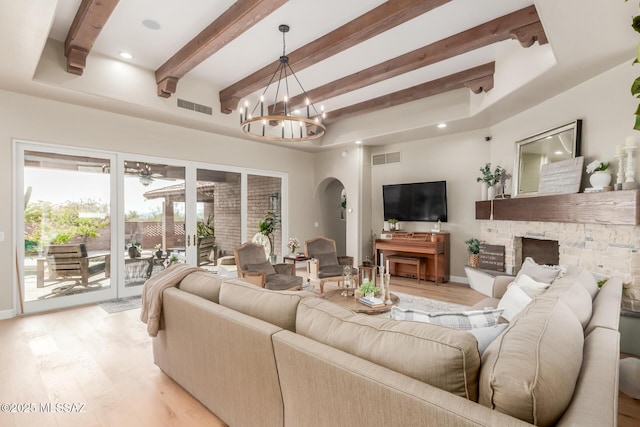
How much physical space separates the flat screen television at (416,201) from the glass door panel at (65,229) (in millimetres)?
5131

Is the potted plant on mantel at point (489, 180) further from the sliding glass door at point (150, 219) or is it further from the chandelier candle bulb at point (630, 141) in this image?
the sliding glass door at point (150, 219)

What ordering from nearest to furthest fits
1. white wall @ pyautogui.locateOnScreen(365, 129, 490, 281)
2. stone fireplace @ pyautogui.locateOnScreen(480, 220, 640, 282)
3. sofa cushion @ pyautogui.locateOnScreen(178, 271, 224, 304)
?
sofa cushion @ pyautogui.locateOnScreen(178, 271, 224, 304) → stone fireplace @ pyautogui.locateOnScreen(480, 220, 640, 282) → white wall @ pyautogui.locateOnScreen(365, 129, 490, 281)

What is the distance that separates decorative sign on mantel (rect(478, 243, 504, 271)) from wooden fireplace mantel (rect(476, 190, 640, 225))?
1.69ft

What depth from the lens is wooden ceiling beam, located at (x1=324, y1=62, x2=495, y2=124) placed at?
14.9 feet

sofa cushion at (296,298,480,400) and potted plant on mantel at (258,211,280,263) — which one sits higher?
potted plant on mantel at (258,211,280,263)

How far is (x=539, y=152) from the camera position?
442 centimetres

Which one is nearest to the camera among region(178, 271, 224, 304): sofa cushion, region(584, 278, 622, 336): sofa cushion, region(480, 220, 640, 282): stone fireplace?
region(584, 278, 622, 336): sofa cushion

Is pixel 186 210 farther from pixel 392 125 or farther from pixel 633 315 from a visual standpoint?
pixel 633 315

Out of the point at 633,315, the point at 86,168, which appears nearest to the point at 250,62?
the point at 86,168

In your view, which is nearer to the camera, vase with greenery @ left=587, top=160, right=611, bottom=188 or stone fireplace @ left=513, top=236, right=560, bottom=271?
vase with greenery @ left=587, top=160, right=611, bottom=188

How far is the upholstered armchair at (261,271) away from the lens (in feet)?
14.6

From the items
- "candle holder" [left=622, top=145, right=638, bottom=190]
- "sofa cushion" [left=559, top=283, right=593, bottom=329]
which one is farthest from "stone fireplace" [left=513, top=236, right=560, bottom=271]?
"sofa cushion" [left=559, top=283, right=593, bottom=329]

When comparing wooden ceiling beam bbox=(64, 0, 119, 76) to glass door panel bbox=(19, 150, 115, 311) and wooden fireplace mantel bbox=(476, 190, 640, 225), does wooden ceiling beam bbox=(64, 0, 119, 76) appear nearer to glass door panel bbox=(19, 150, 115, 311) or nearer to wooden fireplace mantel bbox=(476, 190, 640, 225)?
glass door panel bbox=(19, 150, 115, 311)

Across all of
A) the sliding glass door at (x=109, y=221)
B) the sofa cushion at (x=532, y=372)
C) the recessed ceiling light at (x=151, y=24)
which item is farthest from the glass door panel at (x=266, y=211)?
the sofa cushion at (x=532, y=372)
